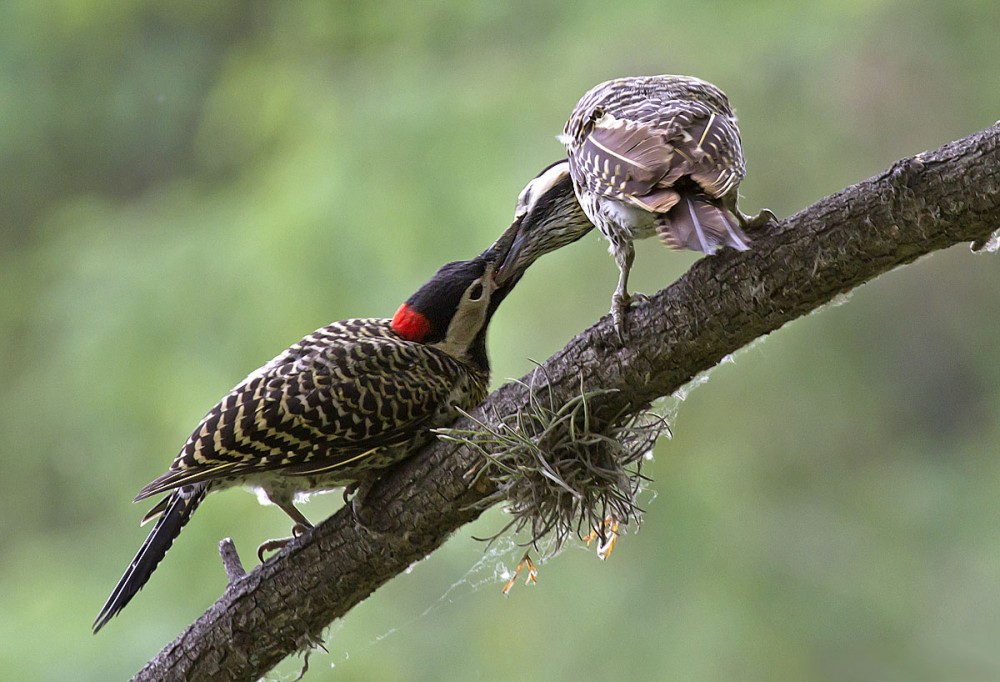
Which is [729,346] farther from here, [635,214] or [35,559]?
[35,559]

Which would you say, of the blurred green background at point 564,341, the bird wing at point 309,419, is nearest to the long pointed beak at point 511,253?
the bird wing at point 309,419

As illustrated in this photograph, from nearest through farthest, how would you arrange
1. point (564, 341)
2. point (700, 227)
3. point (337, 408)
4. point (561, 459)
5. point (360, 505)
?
point (700, 227) → point (561, 459) → point (360, 505) → point (337, 408) → point (564, 341)

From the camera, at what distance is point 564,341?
13.6ft

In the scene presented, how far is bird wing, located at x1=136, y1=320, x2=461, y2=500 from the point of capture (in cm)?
226

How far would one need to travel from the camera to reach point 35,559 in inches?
230

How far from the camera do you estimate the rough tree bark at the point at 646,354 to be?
1745mm

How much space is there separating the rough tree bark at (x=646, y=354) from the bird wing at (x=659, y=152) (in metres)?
0.15

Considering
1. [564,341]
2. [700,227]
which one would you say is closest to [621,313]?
[700,227]

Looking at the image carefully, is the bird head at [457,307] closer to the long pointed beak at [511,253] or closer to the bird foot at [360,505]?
the long pointed beak at [511,253]

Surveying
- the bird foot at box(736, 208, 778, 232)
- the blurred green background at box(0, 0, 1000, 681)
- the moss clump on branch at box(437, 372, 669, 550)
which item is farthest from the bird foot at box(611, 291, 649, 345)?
the blurred green background at box(0, 0, 1000, 681)

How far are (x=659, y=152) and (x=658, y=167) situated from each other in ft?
0.16

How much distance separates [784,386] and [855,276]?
2.94m

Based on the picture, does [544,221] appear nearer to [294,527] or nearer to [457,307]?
[457,307]

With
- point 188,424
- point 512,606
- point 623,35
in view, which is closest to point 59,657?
point 188,424
